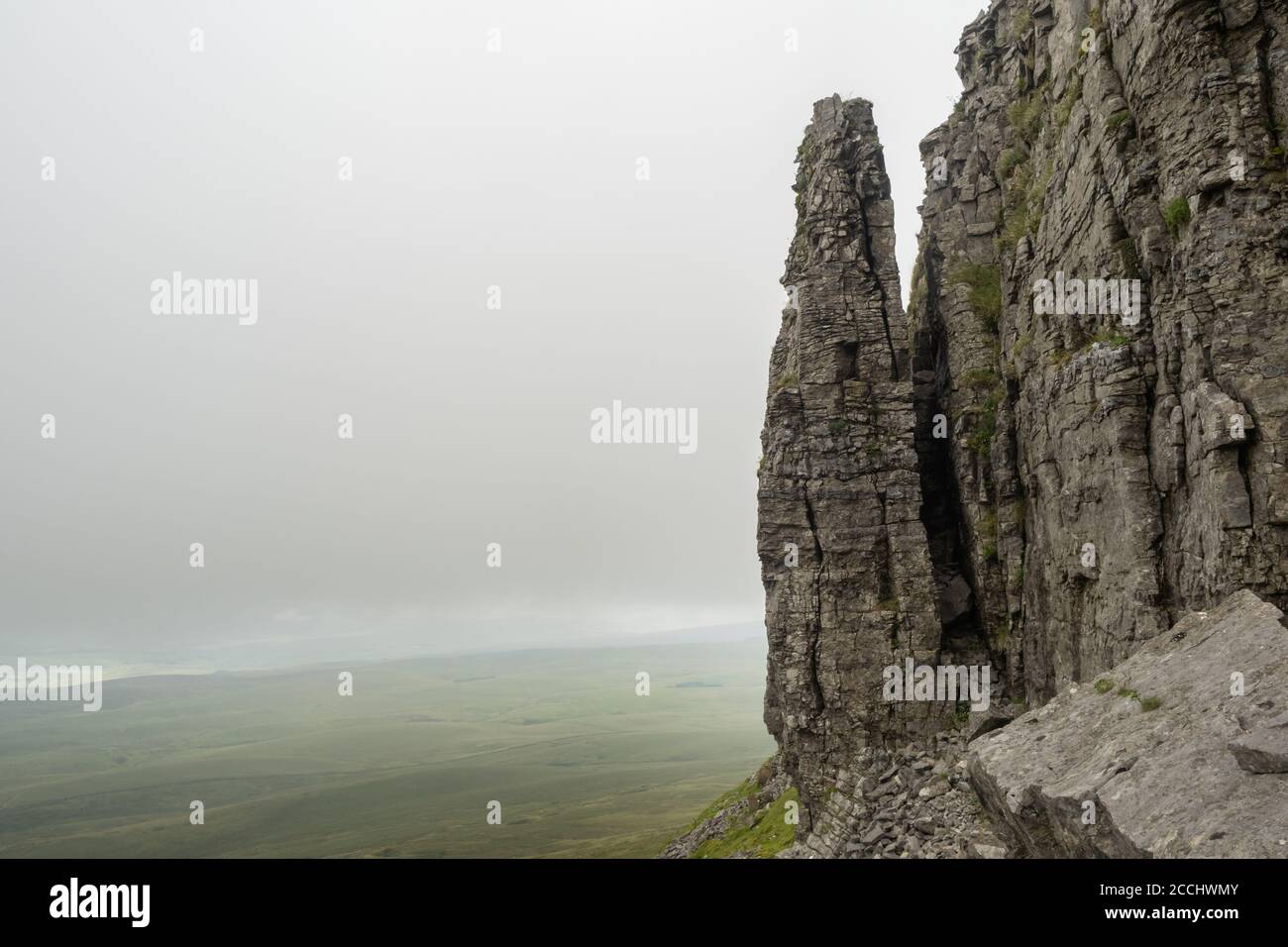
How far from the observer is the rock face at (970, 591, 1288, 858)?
40.8 ft

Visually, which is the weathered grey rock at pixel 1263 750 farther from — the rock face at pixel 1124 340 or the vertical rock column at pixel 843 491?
the vertical rock column at pixel 843 491

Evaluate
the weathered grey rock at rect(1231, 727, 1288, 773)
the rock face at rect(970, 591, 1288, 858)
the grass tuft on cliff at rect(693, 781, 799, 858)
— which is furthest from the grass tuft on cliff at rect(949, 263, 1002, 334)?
the grass tuft on cliff at rect(693, 781, 799, 858)

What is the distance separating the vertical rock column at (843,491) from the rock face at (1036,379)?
159 millimetres

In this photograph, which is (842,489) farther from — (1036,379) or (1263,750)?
(1263,750)

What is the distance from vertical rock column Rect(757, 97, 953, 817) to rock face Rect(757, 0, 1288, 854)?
6.2 inches

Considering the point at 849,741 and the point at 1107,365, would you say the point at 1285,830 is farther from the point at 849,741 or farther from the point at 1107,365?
the point at 849,741

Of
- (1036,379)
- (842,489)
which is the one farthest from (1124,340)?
(842,489)

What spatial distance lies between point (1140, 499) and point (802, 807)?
27.8m

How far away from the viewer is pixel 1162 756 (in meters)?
14.7

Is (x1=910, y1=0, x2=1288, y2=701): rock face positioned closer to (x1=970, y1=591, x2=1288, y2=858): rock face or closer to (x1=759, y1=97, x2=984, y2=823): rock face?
(x1=759, y1=97, x2=984, y2=823): rock face
